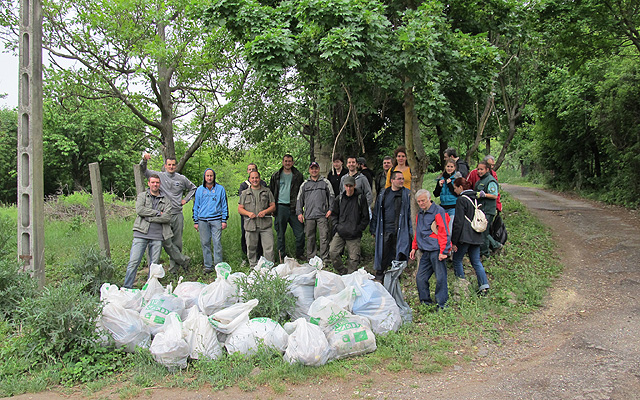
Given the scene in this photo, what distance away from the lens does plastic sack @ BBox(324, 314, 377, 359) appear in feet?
14.9

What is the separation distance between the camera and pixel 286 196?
8.04 meters

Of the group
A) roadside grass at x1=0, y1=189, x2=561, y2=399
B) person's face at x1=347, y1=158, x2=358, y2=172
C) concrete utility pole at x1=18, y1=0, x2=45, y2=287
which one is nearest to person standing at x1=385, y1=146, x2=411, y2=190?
person's face at x1=347, y1=158, x2=358, y2=172

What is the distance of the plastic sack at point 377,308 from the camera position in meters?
5.13

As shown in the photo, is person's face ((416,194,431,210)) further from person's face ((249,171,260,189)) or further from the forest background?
person's face ((249,171,260,189))

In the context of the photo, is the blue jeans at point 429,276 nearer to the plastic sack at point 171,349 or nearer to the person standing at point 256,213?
the person standing at point 256,213

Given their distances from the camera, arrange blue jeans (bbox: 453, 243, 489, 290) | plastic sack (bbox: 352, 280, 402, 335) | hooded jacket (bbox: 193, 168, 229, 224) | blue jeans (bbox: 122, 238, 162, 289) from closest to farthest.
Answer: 1. plastic sack (bbox: 352, 280, 402, 335)
2. blue jeans (bbox: 453, 243, 489, 290)
3. blue jeans (bbox: 122, 238, 162, 289)
4. hooded jacket (bbox: 193, 168, 229, 224)

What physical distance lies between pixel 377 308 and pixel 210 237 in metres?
3.80

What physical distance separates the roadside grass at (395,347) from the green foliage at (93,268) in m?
0.45

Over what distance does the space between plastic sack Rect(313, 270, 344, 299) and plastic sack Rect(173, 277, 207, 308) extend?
5.05 ft

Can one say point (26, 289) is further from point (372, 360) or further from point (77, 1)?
point (77, 1)

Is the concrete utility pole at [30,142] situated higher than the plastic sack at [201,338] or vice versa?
the concrete utility pole at [30,142]

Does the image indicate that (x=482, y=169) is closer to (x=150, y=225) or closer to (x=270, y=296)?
(x=270, y=296)

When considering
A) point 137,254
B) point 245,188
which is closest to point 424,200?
point 245,188

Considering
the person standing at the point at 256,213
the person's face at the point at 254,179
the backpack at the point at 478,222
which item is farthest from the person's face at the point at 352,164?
the backpack at the point at 478,222
